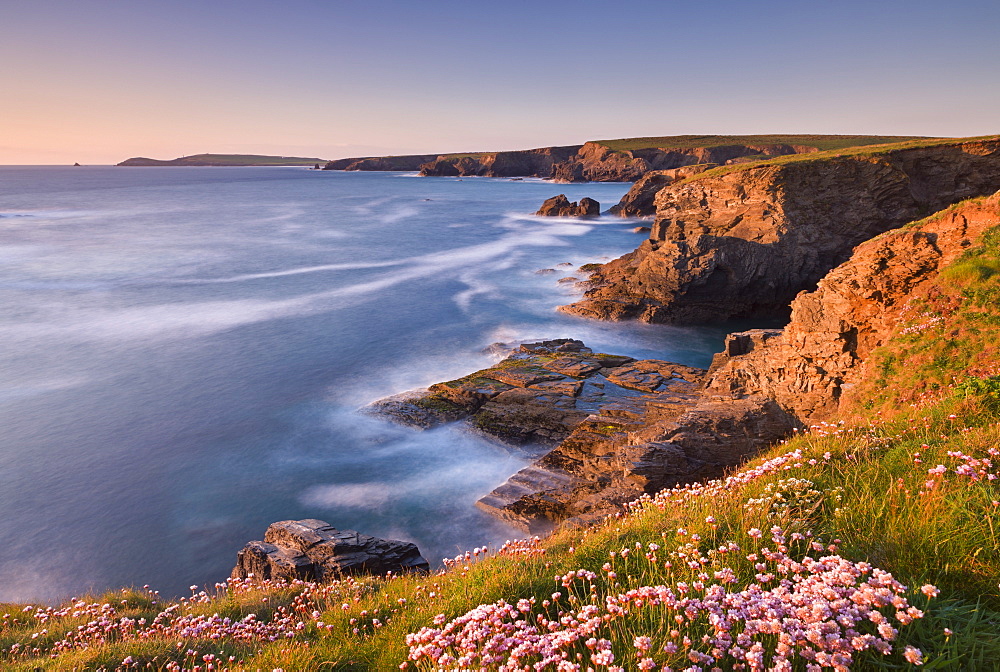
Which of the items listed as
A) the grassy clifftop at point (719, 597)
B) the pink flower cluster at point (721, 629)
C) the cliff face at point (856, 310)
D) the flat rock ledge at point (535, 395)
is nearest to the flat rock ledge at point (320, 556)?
the grassy clifftop at point (719, 597)

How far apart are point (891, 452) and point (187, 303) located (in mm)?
44340

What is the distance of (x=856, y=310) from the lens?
16016mm

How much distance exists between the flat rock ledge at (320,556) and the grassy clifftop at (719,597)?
2.33 m

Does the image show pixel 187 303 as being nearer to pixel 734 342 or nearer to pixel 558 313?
pixel 558 313

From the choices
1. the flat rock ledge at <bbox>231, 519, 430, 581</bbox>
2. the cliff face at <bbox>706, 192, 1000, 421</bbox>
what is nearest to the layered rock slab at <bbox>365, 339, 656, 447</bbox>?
the cliff face at <bbox>706, 192, 1000, 421</bbox>

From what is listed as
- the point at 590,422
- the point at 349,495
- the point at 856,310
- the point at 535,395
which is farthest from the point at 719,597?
the point at 535,395

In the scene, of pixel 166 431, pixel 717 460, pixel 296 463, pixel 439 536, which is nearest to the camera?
pixel 717 460

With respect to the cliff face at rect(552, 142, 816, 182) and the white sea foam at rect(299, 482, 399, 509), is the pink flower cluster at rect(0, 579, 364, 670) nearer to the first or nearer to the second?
the white sea foam at rect(299, 482, 399, 509)

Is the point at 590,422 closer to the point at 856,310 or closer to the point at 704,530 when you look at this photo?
the point at 856,310

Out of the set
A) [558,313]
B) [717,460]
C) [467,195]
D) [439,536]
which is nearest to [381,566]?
[439,536]

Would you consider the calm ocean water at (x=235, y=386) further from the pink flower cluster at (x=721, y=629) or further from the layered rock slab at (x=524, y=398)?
the pink flower cluster at (x=721, y=629)

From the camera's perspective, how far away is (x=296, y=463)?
18.7 metres

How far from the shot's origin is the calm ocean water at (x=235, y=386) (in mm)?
15250

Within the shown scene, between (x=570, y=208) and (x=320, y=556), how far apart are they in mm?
82358
